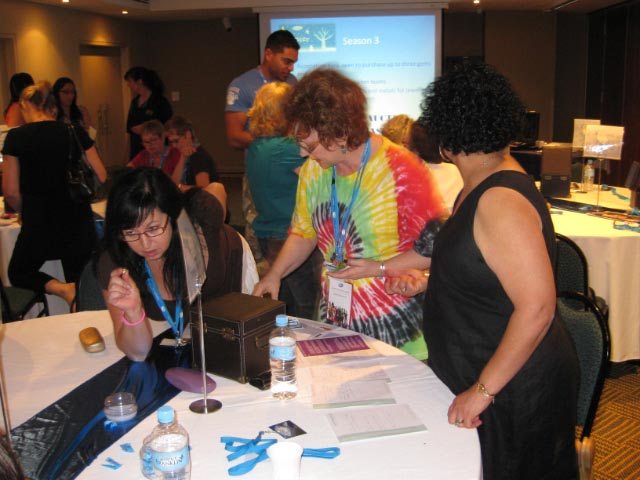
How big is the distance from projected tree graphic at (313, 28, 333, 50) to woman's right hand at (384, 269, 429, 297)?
5.64 m

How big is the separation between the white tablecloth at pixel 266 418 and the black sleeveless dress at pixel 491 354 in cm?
13

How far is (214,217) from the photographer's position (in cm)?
222

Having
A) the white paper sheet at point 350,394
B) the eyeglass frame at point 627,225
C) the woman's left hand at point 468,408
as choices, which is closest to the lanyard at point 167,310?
the white paper sheet at point 350,394

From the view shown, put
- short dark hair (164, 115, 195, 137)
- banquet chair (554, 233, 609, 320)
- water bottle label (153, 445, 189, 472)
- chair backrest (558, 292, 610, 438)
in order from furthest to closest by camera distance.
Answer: short dark hair (164, 115, 195, 137)
banquet chair (554, 233, 609, 320)
chair backrest (558, 292, 610, 438)
water bottle label (153, 445, 189, 472)

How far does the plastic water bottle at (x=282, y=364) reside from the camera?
5.37ft

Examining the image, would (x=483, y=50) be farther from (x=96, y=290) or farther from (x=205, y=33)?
(x=96, y=290)

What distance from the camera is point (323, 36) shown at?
23.5 ft

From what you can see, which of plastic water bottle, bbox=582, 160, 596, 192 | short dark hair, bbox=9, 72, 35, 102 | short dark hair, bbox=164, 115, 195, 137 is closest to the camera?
short dark hair, bbox=164, 115, 195, 137

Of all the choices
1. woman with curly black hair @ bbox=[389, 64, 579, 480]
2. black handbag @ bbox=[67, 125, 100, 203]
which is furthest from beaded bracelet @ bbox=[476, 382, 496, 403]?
black handbag @ bbox=[67, 125, 100, 203]

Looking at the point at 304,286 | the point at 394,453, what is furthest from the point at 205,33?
the point at 394,453

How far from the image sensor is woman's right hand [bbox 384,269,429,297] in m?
1.95

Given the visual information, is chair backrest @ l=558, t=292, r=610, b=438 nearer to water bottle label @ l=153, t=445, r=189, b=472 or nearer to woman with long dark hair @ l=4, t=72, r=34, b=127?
water bottle label @ l=153, t=445, r=189, b=472

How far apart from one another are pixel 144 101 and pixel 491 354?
578 centimetres

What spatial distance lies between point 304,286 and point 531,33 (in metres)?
8.57
